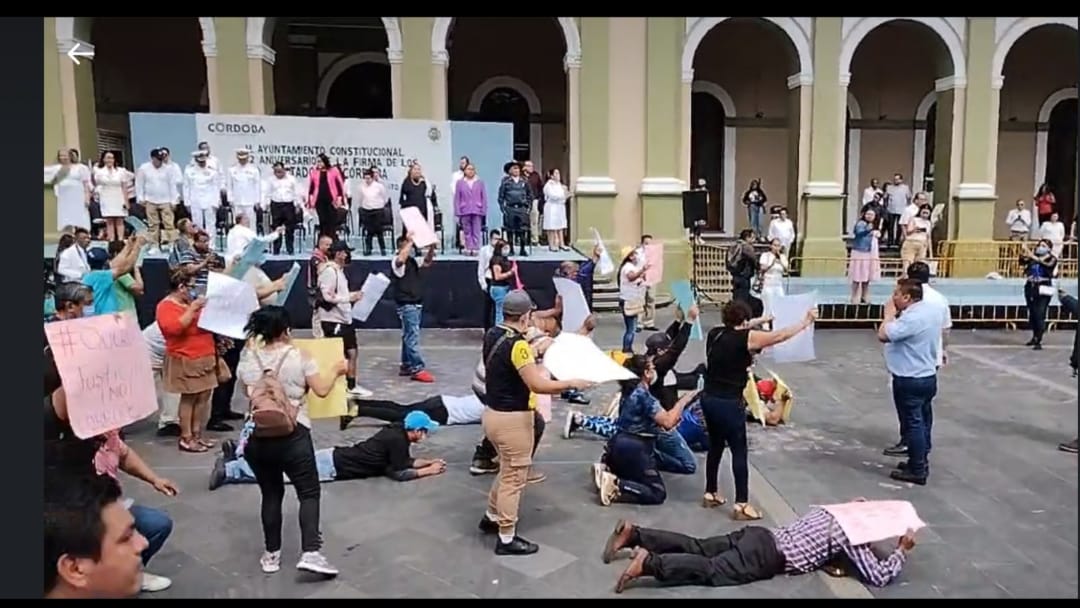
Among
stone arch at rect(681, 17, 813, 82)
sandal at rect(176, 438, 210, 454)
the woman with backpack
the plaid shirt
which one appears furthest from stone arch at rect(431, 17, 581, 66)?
the plaid shirt

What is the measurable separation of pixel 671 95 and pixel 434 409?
11.8 metres

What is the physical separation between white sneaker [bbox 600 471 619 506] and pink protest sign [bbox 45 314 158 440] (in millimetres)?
Result: 3184

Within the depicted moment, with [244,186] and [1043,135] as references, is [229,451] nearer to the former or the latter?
[244,186]

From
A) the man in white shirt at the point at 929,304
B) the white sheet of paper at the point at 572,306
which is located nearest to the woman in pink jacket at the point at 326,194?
the white sheet of paper at the point at 572,306

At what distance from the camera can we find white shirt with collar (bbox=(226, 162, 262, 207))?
50.4ft

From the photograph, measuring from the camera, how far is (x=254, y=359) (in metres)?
5.11

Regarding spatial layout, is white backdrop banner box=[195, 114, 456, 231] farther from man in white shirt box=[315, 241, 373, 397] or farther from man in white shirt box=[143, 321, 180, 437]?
man in white shirt box=[143, 321, 180, 437]

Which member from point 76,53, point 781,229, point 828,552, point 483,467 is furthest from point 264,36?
point 828,552

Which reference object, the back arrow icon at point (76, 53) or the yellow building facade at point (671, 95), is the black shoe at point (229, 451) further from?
the back arrow icon at point (76, 53)

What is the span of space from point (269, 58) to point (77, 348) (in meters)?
15.1

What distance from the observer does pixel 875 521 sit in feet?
17.0

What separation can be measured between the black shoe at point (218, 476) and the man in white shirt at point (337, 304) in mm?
2191

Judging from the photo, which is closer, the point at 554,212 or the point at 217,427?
the point at 217,427
